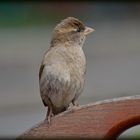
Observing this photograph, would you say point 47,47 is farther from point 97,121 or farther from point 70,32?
point 97,121

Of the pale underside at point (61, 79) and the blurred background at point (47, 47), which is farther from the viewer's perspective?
the blurred background at point (47, 47)

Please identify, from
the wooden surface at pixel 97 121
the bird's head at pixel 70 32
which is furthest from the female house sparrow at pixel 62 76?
the wooden surface at pixel 97 121

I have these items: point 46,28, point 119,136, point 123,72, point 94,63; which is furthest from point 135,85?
point 119,136

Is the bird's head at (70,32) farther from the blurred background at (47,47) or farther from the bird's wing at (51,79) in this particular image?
the blurred background at (47,47)

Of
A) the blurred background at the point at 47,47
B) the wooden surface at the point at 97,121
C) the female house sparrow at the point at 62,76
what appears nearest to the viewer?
the wooden surface at the point at 97,121

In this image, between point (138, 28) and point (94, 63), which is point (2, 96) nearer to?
point (94, 63)

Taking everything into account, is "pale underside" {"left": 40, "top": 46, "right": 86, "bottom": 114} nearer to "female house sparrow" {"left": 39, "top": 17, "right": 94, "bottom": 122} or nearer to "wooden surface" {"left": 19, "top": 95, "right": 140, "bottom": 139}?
"female house sparrow" {"left": 39, "top": 17, "right": 94, "bottom": 122}

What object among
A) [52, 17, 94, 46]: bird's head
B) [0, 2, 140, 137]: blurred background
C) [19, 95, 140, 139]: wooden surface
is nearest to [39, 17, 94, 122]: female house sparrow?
[52, 17, 94, 46]: bird's head
